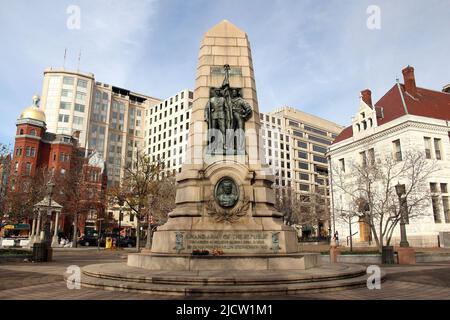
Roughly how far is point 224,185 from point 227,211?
0.95 m

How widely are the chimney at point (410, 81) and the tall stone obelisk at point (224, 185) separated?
36.2m

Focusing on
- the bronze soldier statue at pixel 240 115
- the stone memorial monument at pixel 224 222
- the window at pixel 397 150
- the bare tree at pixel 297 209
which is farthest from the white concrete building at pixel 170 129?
the bronze soldier statue at pixel 240 115

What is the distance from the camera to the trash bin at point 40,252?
61.7ft

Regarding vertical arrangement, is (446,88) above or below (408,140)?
above

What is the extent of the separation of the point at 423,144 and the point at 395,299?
35.4 metres

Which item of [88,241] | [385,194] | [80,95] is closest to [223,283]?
[385,194]

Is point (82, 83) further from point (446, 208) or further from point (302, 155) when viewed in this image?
point (446, 208)

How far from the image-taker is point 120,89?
102 m

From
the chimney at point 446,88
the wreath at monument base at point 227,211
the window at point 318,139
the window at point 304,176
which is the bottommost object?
the wreath at monument base at point 227,211

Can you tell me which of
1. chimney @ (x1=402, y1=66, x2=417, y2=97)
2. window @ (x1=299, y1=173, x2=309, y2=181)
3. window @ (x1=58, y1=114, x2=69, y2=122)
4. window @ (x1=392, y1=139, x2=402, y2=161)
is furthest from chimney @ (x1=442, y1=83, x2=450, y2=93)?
window @ (x1=58, y1=114, x2=69, y2=122)

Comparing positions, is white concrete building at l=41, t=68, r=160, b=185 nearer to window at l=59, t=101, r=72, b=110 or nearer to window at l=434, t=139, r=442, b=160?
window at l=59, t=101, r=72, b=110

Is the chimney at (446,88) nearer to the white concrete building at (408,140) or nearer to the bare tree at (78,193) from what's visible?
the white concrete building at (408,140)

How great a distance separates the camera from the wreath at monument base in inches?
480

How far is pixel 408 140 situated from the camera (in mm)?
37500
